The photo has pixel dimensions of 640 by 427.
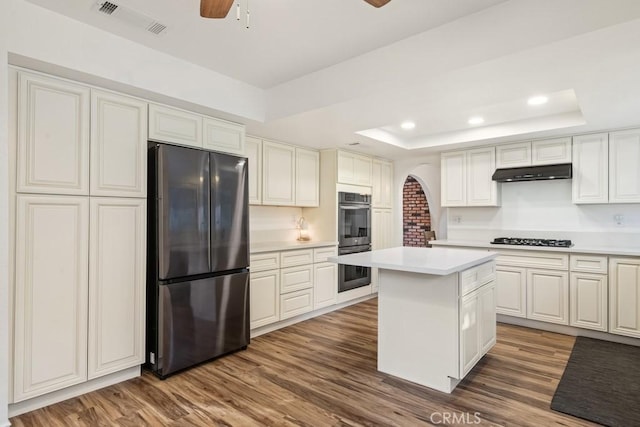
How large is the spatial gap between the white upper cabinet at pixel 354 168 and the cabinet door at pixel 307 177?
35 cm

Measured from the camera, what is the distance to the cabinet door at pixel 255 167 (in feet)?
13.4

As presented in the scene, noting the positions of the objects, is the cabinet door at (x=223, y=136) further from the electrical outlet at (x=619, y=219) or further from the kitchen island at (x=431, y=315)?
the electrical outlet at (x=619, y=219)

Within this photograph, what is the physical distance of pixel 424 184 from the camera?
738cm

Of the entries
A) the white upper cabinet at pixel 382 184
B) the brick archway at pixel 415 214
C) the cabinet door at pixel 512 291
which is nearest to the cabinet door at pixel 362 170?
the white upper cabinet at pixel 382 184

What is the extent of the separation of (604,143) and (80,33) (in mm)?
5017

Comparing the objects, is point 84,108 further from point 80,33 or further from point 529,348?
point 529,348

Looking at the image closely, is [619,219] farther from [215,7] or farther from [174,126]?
[174,126]

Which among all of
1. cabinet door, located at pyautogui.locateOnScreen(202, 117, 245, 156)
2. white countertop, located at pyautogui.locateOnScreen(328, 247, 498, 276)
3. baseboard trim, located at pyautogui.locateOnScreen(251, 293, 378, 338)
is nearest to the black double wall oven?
baseboard trim, located at pyautogui.locateOnScreen(251, 293, 378, 338)

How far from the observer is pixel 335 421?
2.18 m

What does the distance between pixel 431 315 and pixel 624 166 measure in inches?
118

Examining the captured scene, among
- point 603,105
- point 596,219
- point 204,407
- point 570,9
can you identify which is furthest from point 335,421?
point 596,219

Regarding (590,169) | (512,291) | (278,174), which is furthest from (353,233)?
(590,169)

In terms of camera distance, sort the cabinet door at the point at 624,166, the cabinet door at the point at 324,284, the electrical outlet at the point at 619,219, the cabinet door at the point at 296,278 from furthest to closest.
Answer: the cabinet door at the point at 324,284, the cabinet door at the point at 296,278, the electrical outlet at the point at 619,219, the cabinet door at the point at 624,166

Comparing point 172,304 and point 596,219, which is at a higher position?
point 596,219
